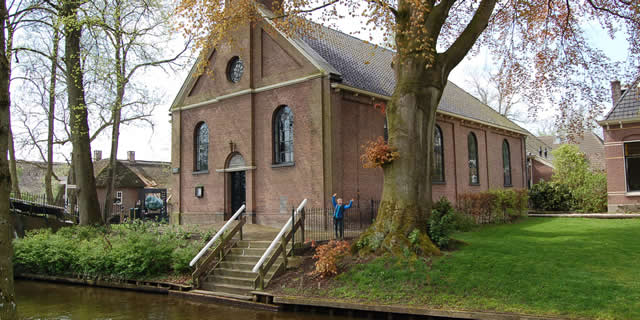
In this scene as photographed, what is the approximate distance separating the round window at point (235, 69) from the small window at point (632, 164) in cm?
1859

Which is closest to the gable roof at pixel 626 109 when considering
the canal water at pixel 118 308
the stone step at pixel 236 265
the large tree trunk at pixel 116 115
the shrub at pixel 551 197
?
the shrub at pixel 551 197

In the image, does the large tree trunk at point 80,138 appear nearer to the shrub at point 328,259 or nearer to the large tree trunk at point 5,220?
the shrub at point 328,259

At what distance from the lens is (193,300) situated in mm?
12758

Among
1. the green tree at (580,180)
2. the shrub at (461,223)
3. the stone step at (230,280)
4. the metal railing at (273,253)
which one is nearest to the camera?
the metal railing at (273,253)

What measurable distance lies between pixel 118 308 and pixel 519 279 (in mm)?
9399

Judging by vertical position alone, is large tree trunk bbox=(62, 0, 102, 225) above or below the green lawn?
above

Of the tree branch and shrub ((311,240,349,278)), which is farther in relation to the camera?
the tree branch

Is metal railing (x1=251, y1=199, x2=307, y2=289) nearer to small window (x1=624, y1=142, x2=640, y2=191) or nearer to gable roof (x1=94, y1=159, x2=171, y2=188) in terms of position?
small window (x1=624, y1=142, x2=640, y2=191)

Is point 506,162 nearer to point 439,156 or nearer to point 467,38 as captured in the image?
point 439,156

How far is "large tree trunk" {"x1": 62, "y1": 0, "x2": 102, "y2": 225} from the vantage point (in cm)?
2030

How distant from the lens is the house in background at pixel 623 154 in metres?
22.8

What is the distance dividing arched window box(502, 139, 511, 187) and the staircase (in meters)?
21.6

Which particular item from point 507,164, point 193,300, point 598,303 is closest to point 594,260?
point 598,303


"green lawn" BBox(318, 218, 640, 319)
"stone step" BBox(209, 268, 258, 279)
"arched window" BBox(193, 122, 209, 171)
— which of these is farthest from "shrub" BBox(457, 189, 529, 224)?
"arched window" BBox(193, 122, 209, 171)
